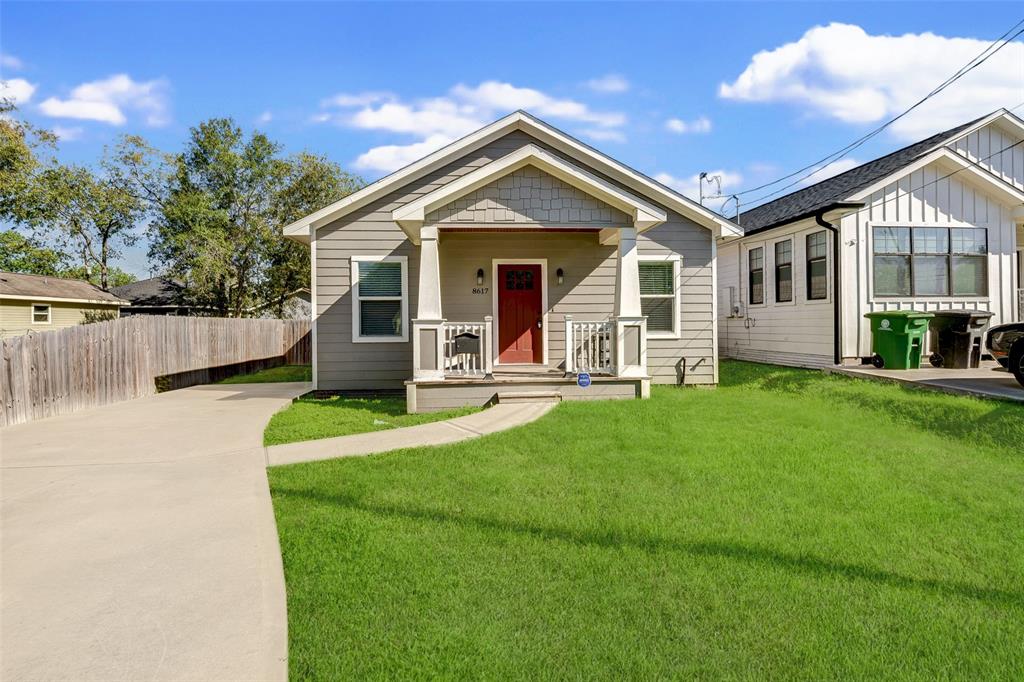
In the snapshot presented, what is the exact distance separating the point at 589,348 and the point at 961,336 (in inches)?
277

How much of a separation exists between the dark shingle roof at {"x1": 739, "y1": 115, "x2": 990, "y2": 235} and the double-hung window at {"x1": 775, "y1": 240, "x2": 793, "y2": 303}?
61 cm

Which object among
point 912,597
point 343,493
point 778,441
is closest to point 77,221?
point 343,493

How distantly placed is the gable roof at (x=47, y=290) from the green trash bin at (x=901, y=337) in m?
28.0

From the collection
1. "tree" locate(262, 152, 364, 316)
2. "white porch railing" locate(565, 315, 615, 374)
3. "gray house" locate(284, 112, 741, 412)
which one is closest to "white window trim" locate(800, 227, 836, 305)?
"gray house" locate(284, 112, 741, 412)

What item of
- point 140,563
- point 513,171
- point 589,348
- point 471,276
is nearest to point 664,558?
point 140,563

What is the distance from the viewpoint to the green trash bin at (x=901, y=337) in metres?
10.2

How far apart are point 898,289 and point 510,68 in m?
9.55

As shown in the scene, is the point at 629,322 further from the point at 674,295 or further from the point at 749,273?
the point at 749,273

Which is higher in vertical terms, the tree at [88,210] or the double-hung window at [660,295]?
the tree at [88,210]

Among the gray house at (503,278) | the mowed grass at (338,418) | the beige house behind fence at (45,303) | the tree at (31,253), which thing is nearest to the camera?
the mowed grass at (338,418)

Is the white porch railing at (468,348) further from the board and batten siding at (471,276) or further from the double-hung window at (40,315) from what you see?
the double-hung window at (40,315)

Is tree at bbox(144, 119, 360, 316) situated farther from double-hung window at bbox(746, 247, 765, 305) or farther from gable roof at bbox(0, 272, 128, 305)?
double-hung window at bbox(746, 247, 765, 305)

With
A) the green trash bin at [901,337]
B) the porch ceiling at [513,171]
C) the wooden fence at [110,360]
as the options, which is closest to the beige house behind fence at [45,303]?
the wooden fence at [110,360]

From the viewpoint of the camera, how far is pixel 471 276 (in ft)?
36.6
